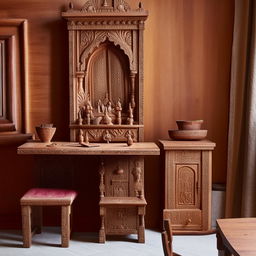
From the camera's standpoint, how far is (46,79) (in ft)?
13.6

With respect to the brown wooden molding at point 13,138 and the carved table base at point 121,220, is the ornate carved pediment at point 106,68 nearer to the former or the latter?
the brown wooden molding at point 13,138

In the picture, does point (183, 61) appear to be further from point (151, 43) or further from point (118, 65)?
point (118, 65)

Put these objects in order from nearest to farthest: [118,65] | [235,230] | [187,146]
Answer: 1. [235,230]
2. [187,146]
3. [118,65]

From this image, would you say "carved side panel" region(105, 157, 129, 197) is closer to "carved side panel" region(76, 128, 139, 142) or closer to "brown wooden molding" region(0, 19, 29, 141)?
"carved side panel" region(76, 128, 139, 142)

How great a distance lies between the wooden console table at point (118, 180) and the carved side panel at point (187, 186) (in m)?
0.35

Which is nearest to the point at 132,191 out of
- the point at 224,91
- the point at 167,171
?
the point at 167,171

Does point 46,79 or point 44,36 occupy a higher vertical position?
point 44,36

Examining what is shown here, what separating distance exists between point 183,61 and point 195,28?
0.35 meters

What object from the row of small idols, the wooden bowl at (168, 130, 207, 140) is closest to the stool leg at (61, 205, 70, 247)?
the row of small idols

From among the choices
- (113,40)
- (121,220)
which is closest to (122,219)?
(121,220)

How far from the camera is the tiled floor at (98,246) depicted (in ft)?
11.3

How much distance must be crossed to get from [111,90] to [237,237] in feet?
8.31

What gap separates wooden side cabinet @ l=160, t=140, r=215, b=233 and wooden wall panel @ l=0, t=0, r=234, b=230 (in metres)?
0.37

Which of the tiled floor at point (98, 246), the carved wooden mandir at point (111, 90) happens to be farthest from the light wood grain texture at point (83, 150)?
the tiled floor at point (98, 246)
